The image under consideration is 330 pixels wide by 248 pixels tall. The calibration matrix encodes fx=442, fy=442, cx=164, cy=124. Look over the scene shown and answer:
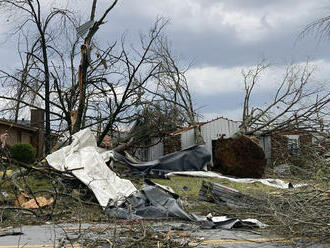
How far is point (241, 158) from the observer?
595 inches

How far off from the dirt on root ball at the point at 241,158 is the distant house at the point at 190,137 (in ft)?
13.1

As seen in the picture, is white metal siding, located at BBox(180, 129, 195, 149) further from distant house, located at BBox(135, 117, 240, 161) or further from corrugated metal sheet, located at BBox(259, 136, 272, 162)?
corrugated metal sheet, located at BBox(259, 136, 272, 162)

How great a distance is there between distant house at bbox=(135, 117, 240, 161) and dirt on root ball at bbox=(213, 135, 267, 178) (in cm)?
399

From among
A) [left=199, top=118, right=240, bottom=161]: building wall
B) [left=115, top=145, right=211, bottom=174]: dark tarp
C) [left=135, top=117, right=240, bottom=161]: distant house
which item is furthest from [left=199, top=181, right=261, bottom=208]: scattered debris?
[left=199, top=118, right=240, bottom=161]: building wall

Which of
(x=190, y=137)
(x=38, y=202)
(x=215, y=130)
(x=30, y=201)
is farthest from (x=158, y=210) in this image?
(x=215, y=130)

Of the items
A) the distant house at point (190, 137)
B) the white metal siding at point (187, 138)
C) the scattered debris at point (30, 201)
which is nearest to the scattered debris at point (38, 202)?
the scattered debris at point (30, 201)

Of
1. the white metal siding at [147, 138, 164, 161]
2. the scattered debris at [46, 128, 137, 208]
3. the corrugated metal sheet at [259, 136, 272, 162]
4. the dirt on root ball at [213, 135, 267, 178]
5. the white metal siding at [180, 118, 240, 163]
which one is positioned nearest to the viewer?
the scattered debris at [46, 128, 137, 208]

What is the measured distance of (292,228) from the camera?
13.6 feet

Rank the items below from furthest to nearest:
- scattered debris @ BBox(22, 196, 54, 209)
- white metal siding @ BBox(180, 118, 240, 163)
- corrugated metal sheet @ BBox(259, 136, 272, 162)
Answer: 1. white metal siding @ BBox(180, 118, 240, 163)
2. corrugated metal sheet @ BBox(259, 136, 272, 162)
3. scattered debris @ BBox(22, 196, 54, 209)

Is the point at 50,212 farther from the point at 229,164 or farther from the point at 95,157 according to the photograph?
the point at 229,164

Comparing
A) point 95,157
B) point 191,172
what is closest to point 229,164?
point 191,172

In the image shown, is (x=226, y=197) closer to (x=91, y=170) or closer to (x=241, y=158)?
(x=91, y=170)

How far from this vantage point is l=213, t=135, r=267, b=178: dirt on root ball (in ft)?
48.5

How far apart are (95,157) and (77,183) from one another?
2.37ft
